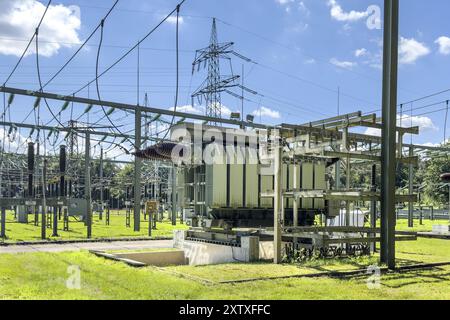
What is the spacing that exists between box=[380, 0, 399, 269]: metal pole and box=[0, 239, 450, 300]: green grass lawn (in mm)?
881

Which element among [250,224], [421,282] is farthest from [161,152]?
[421,282]

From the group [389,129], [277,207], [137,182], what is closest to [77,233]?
[137,182]

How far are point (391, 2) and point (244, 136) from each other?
6150 mm

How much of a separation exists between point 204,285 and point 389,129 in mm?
5674

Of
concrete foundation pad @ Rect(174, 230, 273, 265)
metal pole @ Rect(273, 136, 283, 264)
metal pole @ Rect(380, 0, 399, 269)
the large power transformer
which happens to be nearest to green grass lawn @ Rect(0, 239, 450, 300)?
metal pole @ Rect(273, 136, 283, 264)

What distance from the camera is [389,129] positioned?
11727 mm

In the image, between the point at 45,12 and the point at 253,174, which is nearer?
the point at 45,12

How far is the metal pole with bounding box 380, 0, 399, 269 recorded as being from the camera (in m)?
11.5

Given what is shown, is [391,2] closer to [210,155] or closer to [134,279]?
[210,155]

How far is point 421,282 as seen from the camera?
993 cm

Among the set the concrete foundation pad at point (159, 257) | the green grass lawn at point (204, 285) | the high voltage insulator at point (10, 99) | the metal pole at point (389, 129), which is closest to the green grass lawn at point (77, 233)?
the high voltage insulator at point (10, 99)

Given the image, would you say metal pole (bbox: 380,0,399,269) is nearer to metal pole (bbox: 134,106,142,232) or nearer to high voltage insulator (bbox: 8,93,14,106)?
metal pole (bbox: 134,106,142,232)

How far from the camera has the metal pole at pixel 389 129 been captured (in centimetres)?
1155

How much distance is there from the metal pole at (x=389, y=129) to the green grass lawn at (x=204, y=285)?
2.89ft
